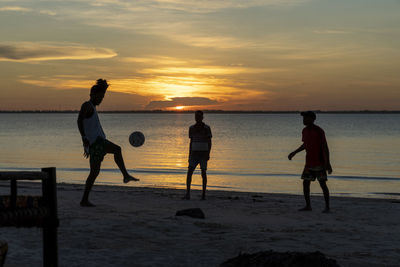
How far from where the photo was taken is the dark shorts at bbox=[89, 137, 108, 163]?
8.71 meters

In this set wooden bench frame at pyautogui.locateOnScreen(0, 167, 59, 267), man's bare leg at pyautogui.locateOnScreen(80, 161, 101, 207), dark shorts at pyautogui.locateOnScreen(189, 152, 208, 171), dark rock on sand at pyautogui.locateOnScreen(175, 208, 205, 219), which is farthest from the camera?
dark shorts at pyautogui.locateOnScreen(189, 152, 208, 171)

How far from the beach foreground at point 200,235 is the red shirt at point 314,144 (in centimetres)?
97

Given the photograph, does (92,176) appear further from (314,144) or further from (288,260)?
(288,260)

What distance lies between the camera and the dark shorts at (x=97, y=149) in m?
8.71

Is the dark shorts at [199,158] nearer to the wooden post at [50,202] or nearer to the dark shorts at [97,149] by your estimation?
the dark shorts at [97,149]

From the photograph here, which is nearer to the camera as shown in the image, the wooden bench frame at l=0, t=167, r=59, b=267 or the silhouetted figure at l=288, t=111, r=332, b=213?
the wooden bench frame at l=0, t=167, r=59, b=267

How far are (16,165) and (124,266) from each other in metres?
23.7

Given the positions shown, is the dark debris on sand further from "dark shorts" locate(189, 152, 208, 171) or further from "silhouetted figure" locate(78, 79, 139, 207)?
"dark shorts" locate(189, 152, 208, 171)

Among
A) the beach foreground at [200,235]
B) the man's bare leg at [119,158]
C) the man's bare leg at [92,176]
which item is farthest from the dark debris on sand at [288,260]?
the man's bare leg at [92,176]

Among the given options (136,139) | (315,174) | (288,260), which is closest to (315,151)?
(315,174)

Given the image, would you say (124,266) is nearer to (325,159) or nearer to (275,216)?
(275,216)

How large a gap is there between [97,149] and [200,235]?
8.58 feet

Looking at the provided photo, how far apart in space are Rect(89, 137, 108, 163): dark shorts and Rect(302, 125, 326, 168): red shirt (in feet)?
11.9

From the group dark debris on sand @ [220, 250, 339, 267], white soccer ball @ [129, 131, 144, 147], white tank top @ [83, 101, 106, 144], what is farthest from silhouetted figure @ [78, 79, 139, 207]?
dark debris on sand @ [220, 250, 339, 267]
